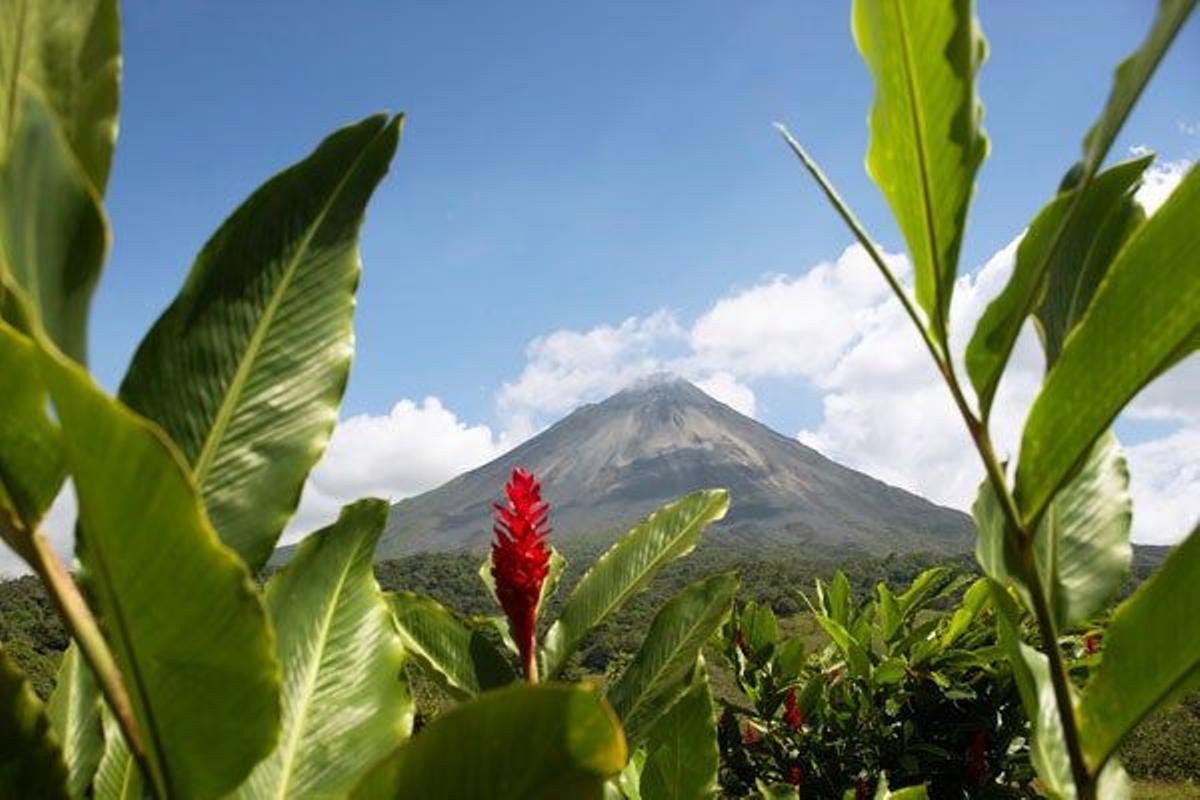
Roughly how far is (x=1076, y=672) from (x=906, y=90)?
137 inches

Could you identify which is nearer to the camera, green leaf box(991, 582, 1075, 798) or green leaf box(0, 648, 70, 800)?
Answer: green leaf box(0, 648, 70, 800)

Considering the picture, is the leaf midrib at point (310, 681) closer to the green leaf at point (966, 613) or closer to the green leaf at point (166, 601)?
the green leaf at point (166, 601)

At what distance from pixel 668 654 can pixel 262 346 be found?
2.81ft

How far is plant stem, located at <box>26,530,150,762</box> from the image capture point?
0.58 metres

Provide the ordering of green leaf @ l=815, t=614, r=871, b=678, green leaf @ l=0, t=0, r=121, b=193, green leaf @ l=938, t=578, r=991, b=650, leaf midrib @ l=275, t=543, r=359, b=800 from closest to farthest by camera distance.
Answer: green leaf @ l=0, t=0, r=121, b=193 → leaf midrib @ l=275, t=543, r=359, b=800 → green leaf @ l=938, t=578, r=991, b=650 → green leaf @ l=815, t=614, r=871, b=678

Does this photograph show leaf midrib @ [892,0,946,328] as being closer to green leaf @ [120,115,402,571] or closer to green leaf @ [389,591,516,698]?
green leaf @ [120,115,402,571]

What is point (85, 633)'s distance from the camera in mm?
576

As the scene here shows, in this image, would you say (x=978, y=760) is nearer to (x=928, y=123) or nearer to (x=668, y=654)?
(x=668, y=654)

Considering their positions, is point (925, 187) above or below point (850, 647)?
above

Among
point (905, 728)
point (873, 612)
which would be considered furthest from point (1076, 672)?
point (873, 612)

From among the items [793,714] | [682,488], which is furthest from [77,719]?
[682,488]

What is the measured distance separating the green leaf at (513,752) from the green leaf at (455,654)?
1.02m

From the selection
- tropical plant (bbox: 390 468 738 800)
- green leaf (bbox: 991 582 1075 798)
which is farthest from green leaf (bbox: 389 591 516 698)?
green leaf (bbox: 991 582 1075 798)

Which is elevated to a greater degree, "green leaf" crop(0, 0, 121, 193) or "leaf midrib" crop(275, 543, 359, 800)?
"green leaf" crop(0, 0, 121, 193)
